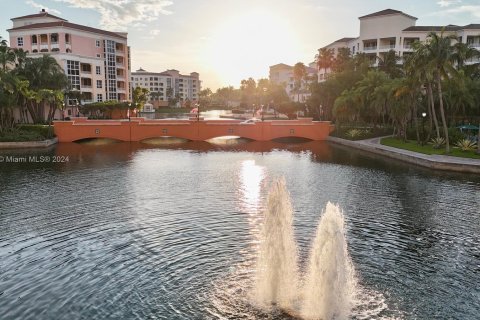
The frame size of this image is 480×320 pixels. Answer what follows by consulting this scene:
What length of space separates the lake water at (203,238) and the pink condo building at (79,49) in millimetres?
54435

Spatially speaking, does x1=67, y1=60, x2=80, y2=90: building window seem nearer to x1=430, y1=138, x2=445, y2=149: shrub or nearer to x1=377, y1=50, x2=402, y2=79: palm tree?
x1=377, y1=50, x2=402, y2=79: palm tree

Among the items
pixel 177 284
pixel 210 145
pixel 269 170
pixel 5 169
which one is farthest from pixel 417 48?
pixel 5 169

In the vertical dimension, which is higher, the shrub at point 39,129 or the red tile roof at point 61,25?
the red tile roof at point 61,25

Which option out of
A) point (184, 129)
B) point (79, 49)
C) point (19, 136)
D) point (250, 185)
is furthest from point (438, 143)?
point (79, 49)

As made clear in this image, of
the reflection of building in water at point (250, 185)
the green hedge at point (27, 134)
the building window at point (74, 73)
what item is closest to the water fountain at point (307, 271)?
the reflection of building in water at point (250, 185)

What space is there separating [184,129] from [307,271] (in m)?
45.3

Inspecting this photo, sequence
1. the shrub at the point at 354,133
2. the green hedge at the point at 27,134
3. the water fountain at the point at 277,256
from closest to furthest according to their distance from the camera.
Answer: the water fountain at the point at 277,256, the green hedge at the point at 27,134, the shrub at the point at 354,133

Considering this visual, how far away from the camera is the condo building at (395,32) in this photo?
86688mm

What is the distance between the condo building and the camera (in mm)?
86688

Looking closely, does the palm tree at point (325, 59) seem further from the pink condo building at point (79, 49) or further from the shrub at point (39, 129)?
the shrub at point (39, 129)

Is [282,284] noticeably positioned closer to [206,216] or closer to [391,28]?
[206,216]

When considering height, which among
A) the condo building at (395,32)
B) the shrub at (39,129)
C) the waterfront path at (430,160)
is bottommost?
the waterfront path at (430,160)

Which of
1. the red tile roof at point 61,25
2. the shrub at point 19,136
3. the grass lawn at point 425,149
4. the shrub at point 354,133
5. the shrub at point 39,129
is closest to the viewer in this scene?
the grass lawn at point 425,149

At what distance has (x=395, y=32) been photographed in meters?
90.6
